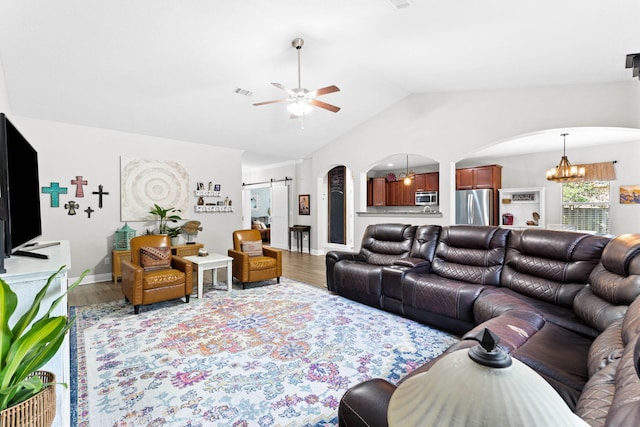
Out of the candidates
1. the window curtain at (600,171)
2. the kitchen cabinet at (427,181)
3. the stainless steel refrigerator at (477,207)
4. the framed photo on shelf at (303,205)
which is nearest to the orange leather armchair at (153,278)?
the framed photo on shelf at (303,205)

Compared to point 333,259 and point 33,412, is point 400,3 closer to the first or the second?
point 333,259

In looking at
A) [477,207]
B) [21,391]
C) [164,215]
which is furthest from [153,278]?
[477,207]

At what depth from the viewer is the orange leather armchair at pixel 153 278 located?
3410mm

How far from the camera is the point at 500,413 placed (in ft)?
1.12

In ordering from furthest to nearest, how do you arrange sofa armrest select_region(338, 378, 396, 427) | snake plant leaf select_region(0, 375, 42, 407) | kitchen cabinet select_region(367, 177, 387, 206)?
kitchen cabinet select_region(367, 177, 387, 206)
sofa armrest select_region(338, 378, 396, 427)
snake plant leaf select_region(0, 375, 42, 407)

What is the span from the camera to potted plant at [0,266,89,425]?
959 millimetres

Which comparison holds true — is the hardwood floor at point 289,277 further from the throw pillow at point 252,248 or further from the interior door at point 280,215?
the interior door at point 280,215

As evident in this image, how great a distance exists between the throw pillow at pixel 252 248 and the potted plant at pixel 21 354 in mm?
3614

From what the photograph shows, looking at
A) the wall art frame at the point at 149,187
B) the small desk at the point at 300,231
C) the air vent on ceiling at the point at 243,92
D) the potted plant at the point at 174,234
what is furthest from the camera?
the small desk at the point at 300,231

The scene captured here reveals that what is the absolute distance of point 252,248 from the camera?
478 cm

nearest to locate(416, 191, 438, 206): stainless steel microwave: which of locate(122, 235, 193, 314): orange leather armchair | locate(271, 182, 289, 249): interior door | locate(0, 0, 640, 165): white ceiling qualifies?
locate(0, 0, 640, 165): white ceiling

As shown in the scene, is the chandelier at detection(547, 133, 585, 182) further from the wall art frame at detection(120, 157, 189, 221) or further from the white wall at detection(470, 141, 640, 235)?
the wall art frame at detection(120, 157, 189, 221)

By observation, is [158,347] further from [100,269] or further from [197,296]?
[100,269]

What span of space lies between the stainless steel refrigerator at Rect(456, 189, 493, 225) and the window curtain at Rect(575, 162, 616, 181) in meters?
1.64
